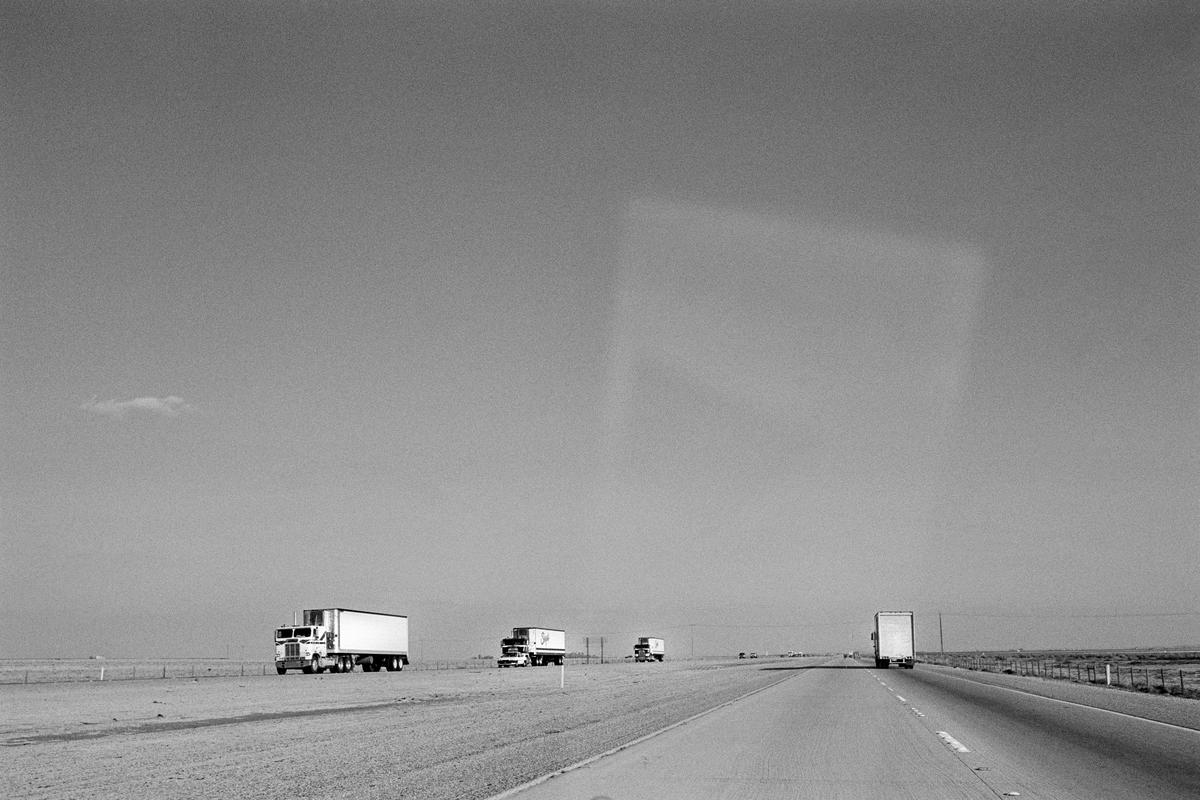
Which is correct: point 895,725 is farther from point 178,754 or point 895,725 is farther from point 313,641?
point 313,641

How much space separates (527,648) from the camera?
105m

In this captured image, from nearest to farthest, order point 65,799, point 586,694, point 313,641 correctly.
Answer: point 65,799 < point 586,694 < point 313,641

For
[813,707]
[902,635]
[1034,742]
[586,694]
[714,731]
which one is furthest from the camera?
[902,635]

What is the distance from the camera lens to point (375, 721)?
2772 cm

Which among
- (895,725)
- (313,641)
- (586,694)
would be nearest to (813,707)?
(895,725)

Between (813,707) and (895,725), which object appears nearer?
(895,725)

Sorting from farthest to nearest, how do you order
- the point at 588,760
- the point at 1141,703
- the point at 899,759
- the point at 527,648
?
the point at 527,648
the point at 1141,703
the point at 588,760
the point at 899,759

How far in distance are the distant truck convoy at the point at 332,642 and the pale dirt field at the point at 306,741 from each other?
27538mm

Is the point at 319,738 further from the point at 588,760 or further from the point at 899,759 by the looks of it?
the point at 899,759

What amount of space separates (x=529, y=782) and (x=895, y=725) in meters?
11.8

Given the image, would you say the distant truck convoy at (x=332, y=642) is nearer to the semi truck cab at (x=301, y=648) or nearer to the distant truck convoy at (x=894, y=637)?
the semi truck cab at (x=301, y=648)

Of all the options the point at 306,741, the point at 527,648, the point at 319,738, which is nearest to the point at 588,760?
the point at 306,741

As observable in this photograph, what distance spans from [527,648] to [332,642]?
3624 cm

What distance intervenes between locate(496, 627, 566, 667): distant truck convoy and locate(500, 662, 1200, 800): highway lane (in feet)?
260
